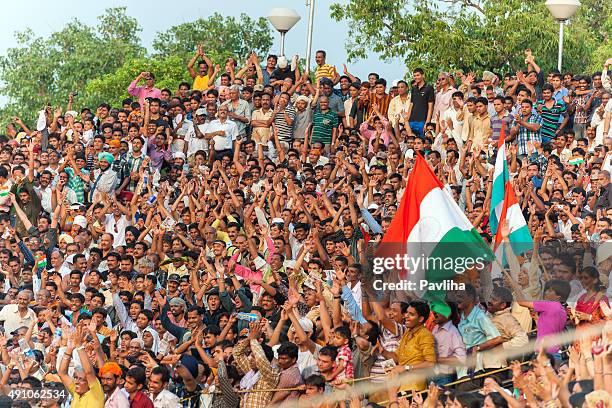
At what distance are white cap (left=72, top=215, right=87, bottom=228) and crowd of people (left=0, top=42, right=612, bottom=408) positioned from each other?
2 centimetres

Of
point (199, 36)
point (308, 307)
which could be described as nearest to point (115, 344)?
point (308, 307)

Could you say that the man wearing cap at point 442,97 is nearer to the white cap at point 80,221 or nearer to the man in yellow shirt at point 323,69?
the man in yellow shirt at point 323,69

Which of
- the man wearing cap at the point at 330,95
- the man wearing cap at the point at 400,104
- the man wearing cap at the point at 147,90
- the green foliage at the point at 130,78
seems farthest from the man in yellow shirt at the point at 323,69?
the green foliage at the point at 130,78

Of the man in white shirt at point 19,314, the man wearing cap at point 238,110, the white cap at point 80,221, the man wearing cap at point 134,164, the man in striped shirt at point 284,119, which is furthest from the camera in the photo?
the man wearing cap at point 238,110

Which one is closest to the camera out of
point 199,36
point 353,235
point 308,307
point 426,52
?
point 308,307

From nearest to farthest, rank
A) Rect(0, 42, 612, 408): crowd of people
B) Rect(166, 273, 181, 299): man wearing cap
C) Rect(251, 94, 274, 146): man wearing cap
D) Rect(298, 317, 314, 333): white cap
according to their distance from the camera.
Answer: Rect(0, 42, 612, 408): crowd of people < Rect(298, 317, 314, 333): white cap < Rect(166, 273, 181, 299): man wearing cap < Rect(251, 94, 274, 146): man wearing cap

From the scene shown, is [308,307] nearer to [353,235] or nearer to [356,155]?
[353,235]

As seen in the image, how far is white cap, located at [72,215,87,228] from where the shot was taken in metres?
21.3

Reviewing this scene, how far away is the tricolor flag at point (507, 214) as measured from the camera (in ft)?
50.5

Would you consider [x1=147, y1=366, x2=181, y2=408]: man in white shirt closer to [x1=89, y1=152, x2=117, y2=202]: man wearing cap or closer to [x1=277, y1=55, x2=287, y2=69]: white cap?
[x1=89, y1=152, x2=117, y2=202]: man wearing cap

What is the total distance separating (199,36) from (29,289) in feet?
106

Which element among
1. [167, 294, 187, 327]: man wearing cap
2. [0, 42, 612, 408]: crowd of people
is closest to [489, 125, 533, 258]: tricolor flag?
[0, 42, 612, 408]: crowd of people

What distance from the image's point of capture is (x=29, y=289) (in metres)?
19.5

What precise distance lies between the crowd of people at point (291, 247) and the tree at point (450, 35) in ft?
27.0
